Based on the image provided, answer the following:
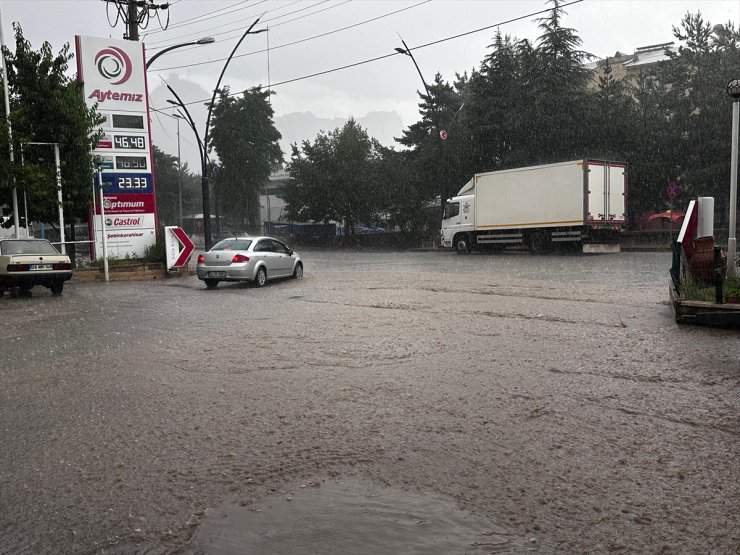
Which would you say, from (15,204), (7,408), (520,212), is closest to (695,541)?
(7,408)

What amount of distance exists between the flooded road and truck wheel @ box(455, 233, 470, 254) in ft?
76.7

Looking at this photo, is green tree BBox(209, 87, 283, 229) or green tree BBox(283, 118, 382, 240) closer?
green tree BBox(283, 118, 382, 240)

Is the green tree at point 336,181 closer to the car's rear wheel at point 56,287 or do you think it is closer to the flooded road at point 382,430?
the car's rear wheel at point 56,287

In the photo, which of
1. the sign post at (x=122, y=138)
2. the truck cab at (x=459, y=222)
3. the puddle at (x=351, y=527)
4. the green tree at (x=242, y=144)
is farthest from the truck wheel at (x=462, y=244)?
the green tree at (x=242, y=144)

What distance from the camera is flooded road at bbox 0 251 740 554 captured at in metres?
3.39

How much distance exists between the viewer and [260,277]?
18.0 m

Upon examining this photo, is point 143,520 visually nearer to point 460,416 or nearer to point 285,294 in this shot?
point 460,416

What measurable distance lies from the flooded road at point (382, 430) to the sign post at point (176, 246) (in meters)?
11.8

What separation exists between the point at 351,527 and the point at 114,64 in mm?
23231

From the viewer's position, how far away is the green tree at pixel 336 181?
46.7 meters

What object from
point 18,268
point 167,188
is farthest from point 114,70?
point 167,188

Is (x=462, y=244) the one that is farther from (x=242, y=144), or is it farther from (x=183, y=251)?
(x=242, y=144)

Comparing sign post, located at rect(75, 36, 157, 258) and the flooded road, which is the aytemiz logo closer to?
sign post, located at rect(75, 36, 157, 258)

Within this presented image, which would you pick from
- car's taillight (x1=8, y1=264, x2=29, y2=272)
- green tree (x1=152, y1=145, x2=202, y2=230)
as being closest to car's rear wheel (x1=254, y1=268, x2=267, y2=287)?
car's taillight (x1=8, y1=264, x2=29, y2=272)
